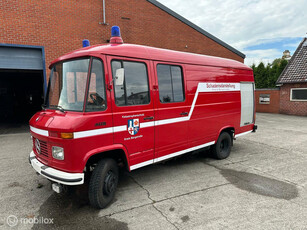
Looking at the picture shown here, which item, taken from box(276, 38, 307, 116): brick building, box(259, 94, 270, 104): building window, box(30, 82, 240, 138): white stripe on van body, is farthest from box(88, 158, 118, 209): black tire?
box(259, 94, 270, 104): building window

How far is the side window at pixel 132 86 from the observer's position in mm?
3454

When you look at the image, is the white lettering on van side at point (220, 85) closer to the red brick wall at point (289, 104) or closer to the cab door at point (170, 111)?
the cab door at point (170, 111)

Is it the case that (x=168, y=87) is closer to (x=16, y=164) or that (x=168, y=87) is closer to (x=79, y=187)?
(x=79, y=187)

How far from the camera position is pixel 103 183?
3332 millimetres

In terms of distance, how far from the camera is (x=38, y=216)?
125 inches

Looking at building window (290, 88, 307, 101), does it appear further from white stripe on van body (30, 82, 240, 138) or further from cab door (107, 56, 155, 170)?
cab door (107, 56, 155, 170)

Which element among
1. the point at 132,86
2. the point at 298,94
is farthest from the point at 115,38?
the point at 298,94

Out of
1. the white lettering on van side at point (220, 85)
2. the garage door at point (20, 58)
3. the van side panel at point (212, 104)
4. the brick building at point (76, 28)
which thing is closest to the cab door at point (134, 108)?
the van side panel at point (212, 104)

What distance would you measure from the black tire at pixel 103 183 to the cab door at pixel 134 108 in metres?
0.36

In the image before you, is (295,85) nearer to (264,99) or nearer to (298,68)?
(298,68)

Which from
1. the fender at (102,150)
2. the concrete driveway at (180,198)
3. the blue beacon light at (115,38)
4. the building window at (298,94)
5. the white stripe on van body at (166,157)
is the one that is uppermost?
the blue beacon light at (115,38)

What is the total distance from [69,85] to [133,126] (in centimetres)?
131

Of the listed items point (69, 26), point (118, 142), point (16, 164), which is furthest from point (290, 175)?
point (69, 26)

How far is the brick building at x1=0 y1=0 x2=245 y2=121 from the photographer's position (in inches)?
323
